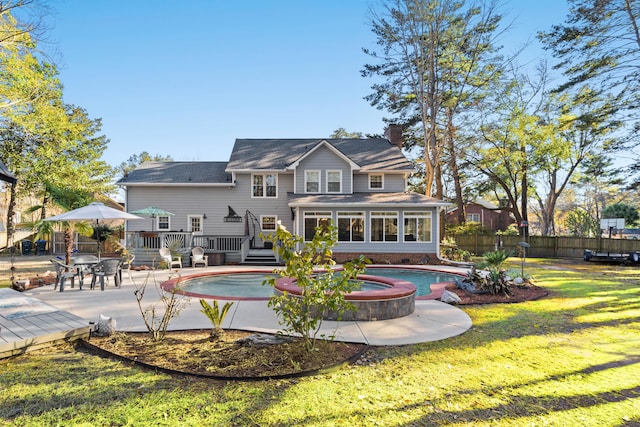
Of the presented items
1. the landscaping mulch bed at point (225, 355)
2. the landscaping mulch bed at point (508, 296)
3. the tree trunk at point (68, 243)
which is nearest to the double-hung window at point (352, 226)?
the landscaping mulch bed at point (508, 296)

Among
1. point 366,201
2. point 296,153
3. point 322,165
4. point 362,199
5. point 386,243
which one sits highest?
point 296,153

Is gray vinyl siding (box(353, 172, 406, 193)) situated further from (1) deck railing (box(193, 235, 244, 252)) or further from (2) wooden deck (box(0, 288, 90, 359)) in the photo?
(2) wooden deck (box(0, 288, 90, 359))

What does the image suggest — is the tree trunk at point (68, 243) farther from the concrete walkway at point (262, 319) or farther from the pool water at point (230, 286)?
the pool water at point (230, 286)

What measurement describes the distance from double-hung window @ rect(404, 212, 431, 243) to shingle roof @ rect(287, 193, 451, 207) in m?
0.72

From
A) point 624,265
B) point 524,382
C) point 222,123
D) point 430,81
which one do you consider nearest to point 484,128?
point 430,81

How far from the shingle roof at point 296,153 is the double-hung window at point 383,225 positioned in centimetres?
330

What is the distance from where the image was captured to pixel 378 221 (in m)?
17.3

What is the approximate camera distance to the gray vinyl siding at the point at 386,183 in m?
19.5

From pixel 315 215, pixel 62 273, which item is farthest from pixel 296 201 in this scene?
pixel 62 273

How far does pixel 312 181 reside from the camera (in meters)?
18.9

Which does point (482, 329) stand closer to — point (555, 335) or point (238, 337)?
point (555, 335)

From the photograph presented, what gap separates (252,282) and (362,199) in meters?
8.02

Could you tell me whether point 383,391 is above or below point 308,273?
below

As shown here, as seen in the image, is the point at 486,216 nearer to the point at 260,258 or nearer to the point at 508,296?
the point at 260,258
